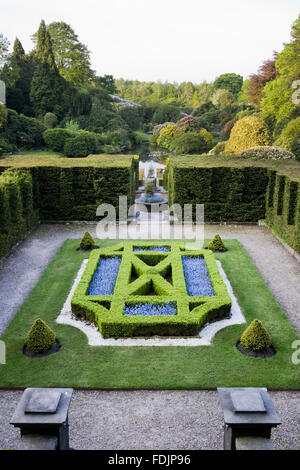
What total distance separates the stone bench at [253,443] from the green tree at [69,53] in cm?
6907

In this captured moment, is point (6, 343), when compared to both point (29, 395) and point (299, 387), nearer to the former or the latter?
point (29, 395)

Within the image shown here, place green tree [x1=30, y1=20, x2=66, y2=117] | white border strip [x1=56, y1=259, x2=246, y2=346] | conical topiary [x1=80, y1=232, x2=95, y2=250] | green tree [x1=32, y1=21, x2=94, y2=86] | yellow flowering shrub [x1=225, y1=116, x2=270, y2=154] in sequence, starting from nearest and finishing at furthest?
white border strip [x1=56, y1=259, x2=246, y2=346] → conical topiary [x1=80, y1=232, x2=95, y2=250] → yellow flowering shrub [x1=225, y1=116, x2=270, y2=154] → green tree [x1=30, y1=20, x2=66, y2=117] → green tree [x1=32, y1=21, x2=94, y2=86]

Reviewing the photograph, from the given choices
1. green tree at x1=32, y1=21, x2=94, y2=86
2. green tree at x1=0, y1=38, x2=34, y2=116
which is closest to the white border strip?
green tree at x1=0, y1=38, x2=34, y2=116

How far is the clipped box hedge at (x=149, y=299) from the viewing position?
35.4 ft

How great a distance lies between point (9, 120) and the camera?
47.3 meters

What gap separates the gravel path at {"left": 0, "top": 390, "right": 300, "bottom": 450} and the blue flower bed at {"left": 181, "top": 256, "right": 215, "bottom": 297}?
4.61 metres

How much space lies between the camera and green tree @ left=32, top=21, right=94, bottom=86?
64625mm

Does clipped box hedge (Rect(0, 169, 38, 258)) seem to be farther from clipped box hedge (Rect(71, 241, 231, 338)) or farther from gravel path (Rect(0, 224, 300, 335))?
clipped box hedge (Rect(71, 241, 231, 338))

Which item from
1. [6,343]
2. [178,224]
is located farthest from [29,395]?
[178,224]

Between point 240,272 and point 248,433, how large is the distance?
32.0ft

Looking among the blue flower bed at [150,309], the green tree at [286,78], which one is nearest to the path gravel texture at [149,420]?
the blue flower bed at [150,309]

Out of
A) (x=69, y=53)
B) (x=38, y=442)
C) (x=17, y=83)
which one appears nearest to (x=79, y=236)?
(x=38, y=442)

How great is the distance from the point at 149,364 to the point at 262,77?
46.0m
